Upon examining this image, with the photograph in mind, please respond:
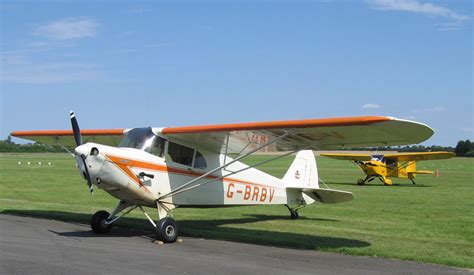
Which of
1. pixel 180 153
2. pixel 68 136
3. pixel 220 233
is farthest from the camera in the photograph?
pixel 68 136

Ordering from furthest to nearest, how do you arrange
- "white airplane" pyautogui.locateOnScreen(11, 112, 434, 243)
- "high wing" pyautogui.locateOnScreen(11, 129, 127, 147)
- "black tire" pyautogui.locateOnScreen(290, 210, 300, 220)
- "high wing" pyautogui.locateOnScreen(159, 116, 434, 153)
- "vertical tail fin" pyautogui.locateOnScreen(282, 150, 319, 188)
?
1. "black tire" pyautogui.locateOnScreen(290, 210, 300, 220)
2. "vertical tail fin" pyautogui.locateOnScreen(282, 150, 319, 188)
3. "high wing" pyautogui.locateOnScreen(11, 129, 127, 147)
4. "white airplane" pyautogui.locateOnScreen(11, 112, 434, 243)
5. "high wing" pyautogui.locateOnScreen(159, 116, 434, 153)

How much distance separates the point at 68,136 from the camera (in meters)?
14.8

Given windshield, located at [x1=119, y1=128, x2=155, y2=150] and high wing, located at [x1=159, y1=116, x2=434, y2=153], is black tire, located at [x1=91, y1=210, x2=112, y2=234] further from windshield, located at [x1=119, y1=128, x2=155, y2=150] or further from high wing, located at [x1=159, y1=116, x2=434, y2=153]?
high wing, located at [x1=159, y1=116, x2=434, y2=153]

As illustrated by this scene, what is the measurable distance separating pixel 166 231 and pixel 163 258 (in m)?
1.75

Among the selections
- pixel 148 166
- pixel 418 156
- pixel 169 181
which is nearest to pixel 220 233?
pixel 169 181

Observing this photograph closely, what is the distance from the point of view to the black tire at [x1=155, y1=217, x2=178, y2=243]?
10055 mm

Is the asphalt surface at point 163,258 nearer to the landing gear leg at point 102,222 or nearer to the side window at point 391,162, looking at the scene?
the landing gear leg at point 102,222

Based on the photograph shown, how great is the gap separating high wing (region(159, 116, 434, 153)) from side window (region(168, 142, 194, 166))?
0.14m

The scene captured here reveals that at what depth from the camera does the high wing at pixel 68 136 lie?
44.6 ft

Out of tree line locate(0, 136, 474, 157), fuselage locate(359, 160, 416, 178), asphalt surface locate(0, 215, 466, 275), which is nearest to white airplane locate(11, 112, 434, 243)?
asphalt surface locate(0, 215, 466, 275)

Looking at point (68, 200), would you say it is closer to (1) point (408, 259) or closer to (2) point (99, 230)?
(2) point (99, 230)

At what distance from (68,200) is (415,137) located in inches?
516

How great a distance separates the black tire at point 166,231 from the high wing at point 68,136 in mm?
2991

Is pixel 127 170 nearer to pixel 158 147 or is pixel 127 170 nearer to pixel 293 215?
pixel 158 147
